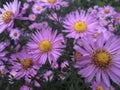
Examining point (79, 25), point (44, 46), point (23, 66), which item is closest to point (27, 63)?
point (23, 66)

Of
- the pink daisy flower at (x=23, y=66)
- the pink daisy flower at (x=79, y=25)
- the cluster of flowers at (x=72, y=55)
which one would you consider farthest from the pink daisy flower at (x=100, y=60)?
the pink daisy flower at (x=23, y=66)

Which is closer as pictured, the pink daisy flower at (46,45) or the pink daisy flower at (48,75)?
the pink daisy flower at (46,45)

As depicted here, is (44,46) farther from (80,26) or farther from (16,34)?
(16,34)

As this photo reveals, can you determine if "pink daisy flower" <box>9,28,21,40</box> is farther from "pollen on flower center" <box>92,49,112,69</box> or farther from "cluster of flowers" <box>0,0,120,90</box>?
"pollen on flower center" <box>92,49,112,69</box>

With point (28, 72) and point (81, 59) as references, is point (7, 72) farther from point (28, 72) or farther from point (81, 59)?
point (81, 59)

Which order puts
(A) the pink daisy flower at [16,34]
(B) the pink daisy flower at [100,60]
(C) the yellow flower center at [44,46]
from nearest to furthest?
(B) the pink daisy flower at [100,60] → (C) the yellow flower center at [44,46] → (A) the pink daisy flower at [16,34]

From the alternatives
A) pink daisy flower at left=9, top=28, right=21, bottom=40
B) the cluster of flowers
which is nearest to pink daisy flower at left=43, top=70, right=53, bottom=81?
the cluster of flowers

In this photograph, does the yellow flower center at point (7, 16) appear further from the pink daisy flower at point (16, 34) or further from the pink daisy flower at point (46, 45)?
the pink daisy flower at point (16, 34)
